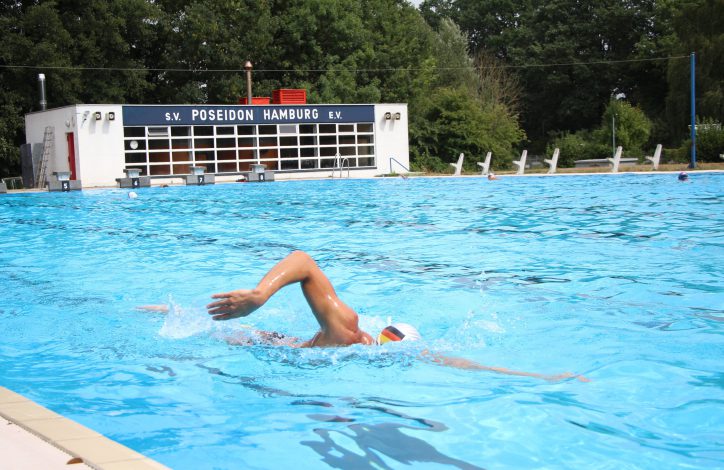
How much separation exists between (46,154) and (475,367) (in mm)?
29987

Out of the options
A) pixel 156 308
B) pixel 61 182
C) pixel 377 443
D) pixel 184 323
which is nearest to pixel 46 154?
pixel 61 182

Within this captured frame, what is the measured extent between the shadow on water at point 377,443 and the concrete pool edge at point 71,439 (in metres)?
1.03

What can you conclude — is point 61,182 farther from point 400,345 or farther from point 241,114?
point 400,345

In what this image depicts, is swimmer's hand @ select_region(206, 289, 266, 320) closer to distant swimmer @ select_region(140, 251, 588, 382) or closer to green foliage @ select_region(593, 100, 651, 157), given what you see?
distant swimmer @ select_region(140, 251, 588, 382)

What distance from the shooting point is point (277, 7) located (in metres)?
45.4

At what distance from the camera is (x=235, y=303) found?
4.20 meters

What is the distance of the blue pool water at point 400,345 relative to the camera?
4086mm

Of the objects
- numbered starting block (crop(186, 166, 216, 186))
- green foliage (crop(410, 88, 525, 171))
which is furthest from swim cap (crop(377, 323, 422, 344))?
green foliage (crop(410, 88, 525, 171))

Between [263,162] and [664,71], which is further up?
[664,71]

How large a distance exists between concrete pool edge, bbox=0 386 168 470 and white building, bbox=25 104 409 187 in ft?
88.8

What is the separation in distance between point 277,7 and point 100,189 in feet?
70.0

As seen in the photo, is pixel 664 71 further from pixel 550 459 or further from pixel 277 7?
pixel 550 459

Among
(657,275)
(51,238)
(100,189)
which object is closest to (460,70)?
(100,189)

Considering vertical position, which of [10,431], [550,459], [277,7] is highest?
[277,7]
